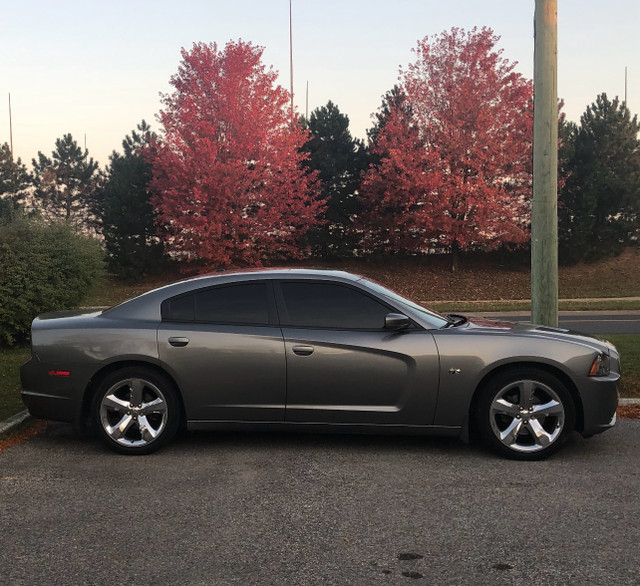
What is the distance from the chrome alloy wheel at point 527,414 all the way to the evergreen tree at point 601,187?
1094 inches

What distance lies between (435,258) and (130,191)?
44.4 feet

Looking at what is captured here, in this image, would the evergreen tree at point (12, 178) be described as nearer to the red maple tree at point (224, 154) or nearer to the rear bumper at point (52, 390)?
the red maple tree at point (224, 154)

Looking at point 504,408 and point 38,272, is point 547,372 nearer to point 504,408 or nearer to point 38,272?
point 504,408

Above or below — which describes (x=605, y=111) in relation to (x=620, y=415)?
above

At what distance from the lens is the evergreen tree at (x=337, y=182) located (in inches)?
1336

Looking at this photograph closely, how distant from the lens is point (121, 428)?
5.92 m

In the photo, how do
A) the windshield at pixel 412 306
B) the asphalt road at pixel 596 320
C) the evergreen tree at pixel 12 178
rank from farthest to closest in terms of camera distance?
the evergreen tree at pixel 12 178, the asphalt road at pixel 596 320, the windshield at pixel 412 306

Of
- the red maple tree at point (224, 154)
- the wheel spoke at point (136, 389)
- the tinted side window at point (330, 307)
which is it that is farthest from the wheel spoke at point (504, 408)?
the red maple tree at point (224, 154)

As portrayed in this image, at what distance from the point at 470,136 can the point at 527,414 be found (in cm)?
2506

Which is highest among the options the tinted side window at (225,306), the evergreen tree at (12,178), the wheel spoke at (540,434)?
the evergreen tree at (12,178)

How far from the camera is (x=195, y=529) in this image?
4.29 m

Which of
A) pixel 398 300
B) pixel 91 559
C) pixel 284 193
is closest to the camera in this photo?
pixel 91 559

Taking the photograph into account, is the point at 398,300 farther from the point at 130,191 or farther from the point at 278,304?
the point at 130,191

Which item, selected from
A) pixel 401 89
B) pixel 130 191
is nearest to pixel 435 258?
pixel 401 89
